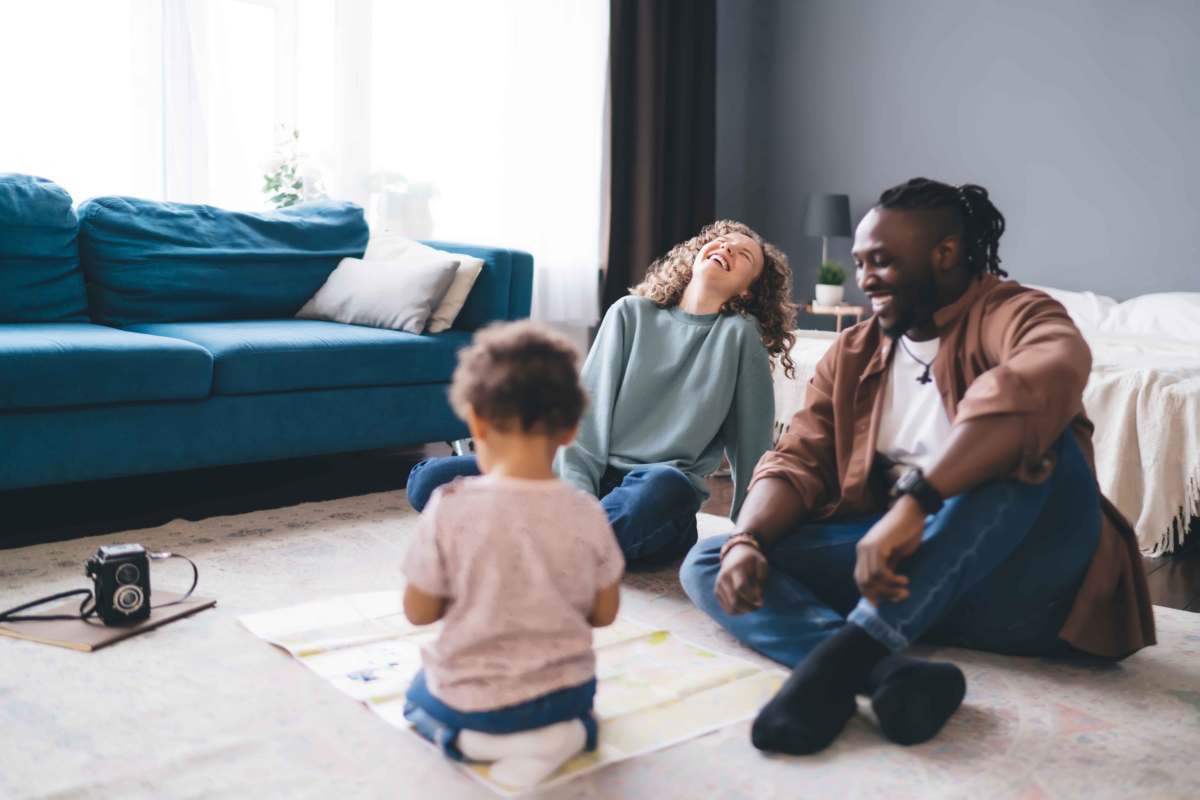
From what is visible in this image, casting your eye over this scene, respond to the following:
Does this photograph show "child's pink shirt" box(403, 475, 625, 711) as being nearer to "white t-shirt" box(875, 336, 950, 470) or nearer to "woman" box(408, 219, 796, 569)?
"white t-shirt" box(875, 336, 950, 470)

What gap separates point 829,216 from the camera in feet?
17.1

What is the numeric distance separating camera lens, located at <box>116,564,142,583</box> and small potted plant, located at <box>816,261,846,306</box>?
13.1 ft

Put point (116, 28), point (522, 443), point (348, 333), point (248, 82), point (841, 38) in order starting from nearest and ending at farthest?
point (522, 443) → point (348, 333) → point (116, 28) → point (248, 82) → point (841, 38)

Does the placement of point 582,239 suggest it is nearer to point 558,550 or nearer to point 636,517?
point 636,517

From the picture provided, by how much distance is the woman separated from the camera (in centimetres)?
215

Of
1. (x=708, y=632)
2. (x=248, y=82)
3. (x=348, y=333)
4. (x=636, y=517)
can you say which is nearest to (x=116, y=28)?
(x=248, y=82)

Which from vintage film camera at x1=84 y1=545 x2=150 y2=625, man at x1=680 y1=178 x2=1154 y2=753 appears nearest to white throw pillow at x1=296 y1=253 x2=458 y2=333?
vintage film camera at x1=84 y1=545 x2=150 y2=625

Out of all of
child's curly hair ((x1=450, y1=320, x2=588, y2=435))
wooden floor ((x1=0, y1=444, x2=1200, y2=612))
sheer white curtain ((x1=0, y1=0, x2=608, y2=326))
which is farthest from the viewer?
sheer white curtain ((x1=0, y1=0, x2=608, y2=326))

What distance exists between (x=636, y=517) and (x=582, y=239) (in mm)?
3062

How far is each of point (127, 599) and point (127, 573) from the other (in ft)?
0.14

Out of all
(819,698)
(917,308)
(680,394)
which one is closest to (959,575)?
(819,698)

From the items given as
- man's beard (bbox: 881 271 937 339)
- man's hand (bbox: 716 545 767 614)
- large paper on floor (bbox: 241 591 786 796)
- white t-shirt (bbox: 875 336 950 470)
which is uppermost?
man's beard (bbox: 881 271 937 339)

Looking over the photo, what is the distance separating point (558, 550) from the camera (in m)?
1.23

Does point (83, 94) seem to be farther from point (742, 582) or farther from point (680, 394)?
point (742, 582)
